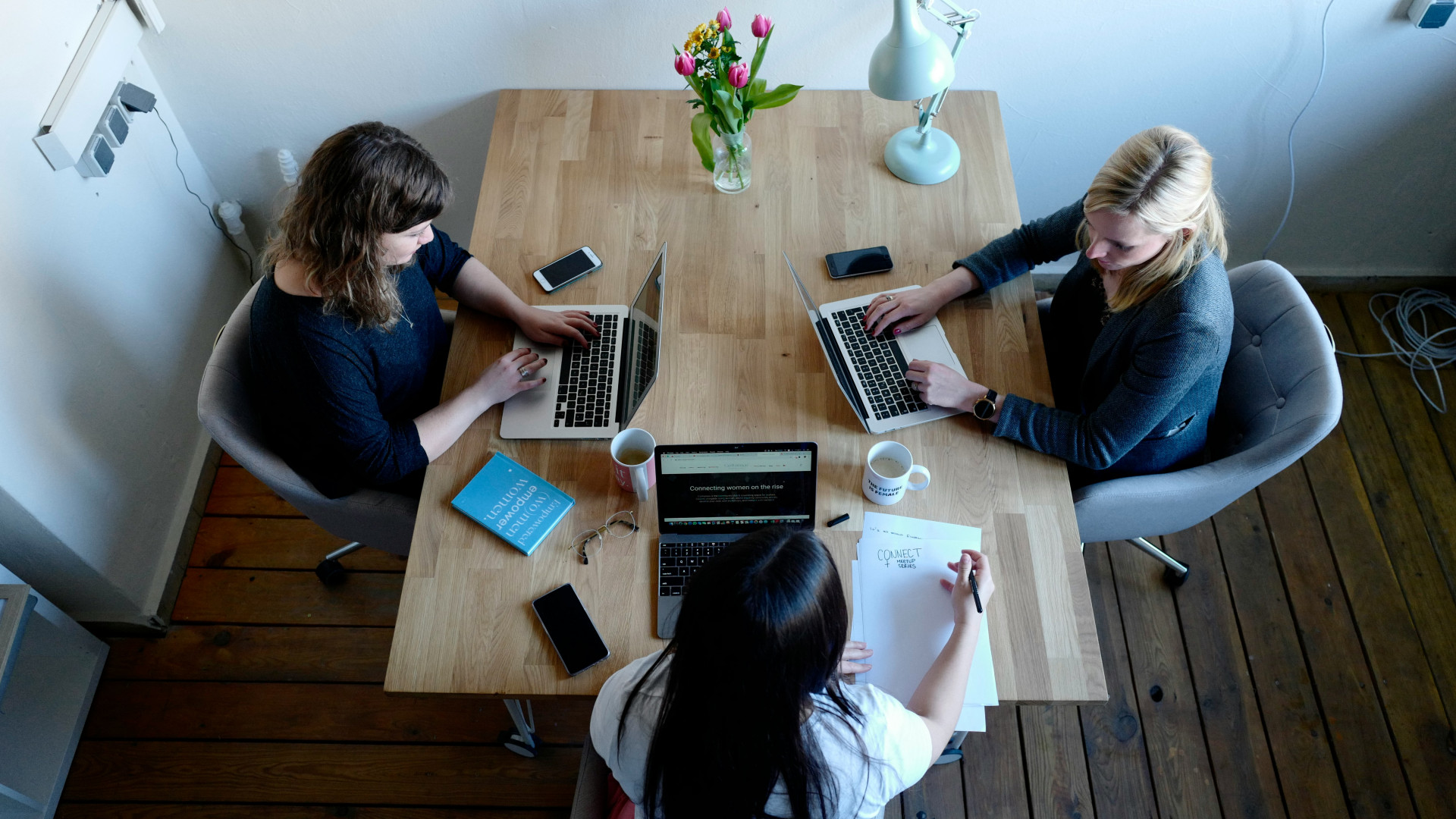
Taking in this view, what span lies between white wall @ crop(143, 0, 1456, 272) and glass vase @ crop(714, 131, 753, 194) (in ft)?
0.43

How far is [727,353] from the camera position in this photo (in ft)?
5.82

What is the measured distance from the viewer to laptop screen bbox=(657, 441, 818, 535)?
1.46m

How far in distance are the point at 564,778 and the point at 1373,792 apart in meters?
1.83

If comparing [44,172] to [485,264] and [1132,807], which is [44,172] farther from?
[1132,807]

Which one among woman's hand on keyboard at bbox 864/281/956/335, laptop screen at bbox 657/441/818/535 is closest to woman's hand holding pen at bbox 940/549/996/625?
laptop screen at bbox 657/441/818/535

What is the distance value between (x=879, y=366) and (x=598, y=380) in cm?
54

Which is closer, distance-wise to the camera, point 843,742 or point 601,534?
point 843,742

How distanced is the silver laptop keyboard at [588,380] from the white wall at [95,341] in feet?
3.69

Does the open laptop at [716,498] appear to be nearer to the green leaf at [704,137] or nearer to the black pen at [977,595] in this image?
the black pen at [977,595]

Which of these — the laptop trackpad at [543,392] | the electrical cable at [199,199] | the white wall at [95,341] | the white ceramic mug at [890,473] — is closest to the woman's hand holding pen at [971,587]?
the white ceramic mug at [890,473]

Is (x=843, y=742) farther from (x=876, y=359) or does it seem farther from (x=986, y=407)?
(x=876, y=359)

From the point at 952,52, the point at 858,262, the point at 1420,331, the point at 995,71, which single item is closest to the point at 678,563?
the point at 858,262

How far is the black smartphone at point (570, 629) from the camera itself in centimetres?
142

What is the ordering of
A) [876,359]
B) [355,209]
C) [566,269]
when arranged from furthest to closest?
[566,269] → [876,359] → [355,209]
